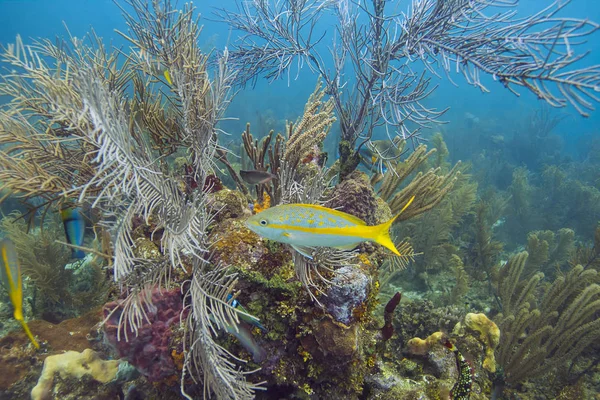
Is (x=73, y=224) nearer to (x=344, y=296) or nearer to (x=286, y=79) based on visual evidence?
(x=344, y=296)

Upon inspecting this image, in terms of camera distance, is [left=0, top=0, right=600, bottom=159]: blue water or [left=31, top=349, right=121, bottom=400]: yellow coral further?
[left=0, top=0, right=600, bottom=159]: blue water

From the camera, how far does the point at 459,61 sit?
10.1 ft

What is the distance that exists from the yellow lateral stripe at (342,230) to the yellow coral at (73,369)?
266 centimetres

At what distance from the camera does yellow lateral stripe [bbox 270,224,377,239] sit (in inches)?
72.4

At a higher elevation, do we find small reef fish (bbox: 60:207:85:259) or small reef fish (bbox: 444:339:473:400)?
small reef fish (bbox: 60:207:85:259)

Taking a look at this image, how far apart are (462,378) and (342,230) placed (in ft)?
7.37

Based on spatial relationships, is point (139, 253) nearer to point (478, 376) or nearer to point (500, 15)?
point (478, 376)

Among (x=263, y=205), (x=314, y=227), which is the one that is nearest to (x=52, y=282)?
(x=263, y=205)

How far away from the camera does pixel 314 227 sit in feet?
6.33

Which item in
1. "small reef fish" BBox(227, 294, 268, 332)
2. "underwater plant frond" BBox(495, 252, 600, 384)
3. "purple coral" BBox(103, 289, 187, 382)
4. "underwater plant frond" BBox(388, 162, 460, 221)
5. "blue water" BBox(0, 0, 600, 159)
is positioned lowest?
"underwater plant frond" BBox(495, 252, 600, 384)

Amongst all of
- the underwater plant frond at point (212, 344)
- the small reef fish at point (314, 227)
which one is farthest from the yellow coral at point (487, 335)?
the underwater plant frond at point (212, 344)

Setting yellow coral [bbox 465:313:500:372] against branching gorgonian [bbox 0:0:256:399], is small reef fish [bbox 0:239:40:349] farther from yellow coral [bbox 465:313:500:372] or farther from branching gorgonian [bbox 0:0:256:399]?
yellow coral [bbox 465:313:500:372]

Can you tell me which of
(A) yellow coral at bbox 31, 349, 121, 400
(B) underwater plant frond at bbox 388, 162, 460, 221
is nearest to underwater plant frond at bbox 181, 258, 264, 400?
(A) yellow coral at bbox 31, 349, 121, 400

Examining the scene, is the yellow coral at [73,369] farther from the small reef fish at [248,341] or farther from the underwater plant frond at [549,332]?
the underwater plant frond at [549,332]
